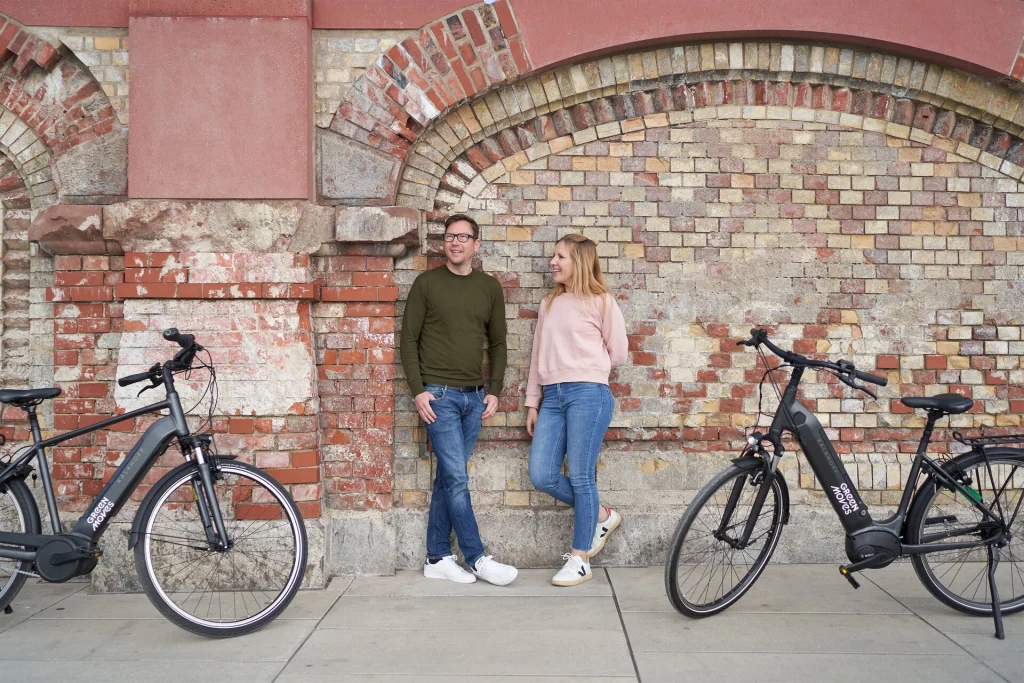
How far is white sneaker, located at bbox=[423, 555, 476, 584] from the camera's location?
4.41 meters

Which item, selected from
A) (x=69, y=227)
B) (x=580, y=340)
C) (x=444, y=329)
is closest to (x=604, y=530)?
(x=580, y=340)

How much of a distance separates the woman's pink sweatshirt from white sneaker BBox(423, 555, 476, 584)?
112 centimetres

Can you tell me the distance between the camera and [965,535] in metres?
4.17

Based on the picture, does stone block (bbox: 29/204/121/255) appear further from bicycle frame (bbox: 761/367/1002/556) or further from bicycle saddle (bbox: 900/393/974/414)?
bicycle saddle (bbox: 900/393/974/414)

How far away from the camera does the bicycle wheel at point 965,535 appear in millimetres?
3809

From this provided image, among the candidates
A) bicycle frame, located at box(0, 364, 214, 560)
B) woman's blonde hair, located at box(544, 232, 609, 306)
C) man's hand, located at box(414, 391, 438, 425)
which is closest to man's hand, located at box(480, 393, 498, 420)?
man's hand, located at box(414, 391, 438, 425)

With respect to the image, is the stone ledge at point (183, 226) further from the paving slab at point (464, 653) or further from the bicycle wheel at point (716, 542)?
the bicycle wheel at point (716, 542)

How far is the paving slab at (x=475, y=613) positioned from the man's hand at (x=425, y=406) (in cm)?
94

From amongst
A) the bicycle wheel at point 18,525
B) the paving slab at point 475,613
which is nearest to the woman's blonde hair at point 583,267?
the paving slab at point 475,613

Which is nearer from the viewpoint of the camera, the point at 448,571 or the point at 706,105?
the point at 448,571

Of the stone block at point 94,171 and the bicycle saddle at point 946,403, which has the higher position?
the stone block at point 94,171

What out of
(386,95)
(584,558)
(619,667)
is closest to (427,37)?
(386,95)

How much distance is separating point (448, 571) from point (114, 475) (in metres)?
1.79

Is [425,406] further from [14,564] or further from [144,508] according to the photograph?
[14,564]
